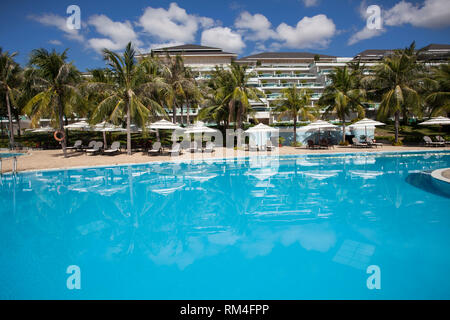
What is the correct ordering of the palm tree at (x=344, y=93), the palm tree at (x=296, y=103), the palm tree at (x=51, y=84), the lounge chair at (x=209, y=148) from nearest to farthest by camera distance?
1. the palm tree at (x=51, y=84)
2. the lounge chair at (x=209, y=148)
3. the palm tree at (x=344, y=93)
4. the palm tree at (x=296, y=103)

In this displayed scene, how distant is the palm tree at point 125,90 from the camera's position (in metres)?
17.9

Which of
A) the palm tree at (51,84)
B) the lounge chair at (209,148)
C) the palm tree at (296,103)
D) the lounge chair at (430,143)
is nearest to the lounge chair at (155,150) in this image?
the lounge chair at (209,148)

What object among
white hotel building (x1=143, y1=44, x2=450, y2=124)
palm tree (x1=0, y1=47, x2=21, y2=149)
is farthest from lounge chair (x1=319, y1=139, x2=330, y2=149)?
palm tree (x1=0, y1=47, x2=21, y2=149)

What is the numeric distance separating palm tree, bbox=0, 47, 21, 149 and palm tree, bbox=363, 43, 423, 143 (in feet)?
111

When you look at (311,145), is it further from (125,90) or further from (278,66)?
(278,66)

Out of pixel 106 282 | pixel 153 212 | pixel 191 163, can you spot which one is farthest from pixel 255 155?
pixel 106 282

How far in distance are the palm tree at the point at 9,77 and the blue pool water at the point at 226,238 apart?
57.3ft

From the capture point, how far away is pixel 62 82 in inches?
682

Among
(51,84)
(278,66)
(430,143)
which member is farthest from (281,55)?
(51,84)

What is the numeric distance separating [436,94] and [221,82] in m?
20.0

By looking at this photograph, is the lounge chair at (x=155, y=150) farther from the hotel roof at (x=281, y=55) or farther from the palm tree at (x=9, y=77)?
the hotel roof at (x=281, y=55)

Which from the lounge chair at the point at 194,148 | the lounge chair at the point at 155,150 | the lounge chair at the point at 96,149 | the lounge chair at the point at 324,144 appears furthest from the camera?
the lounge chair at the point at 324,144

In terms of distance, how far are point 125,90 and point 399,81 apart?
23567 millimetres
